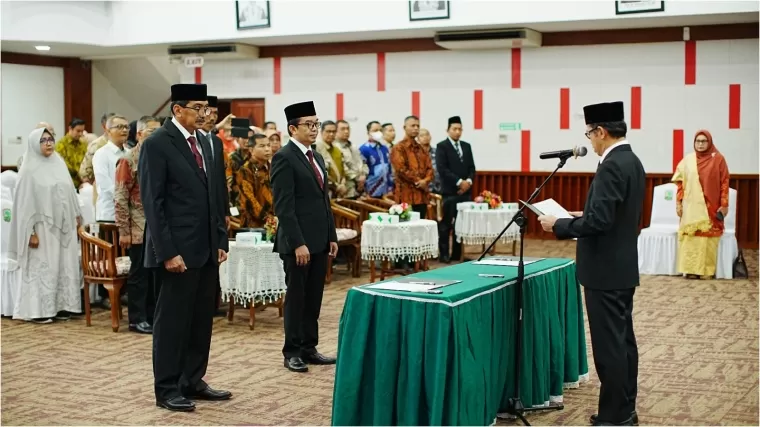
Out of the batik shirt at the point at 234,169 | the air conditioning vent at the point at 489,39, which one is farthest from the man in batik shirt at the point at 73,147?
the batik shirt at the point at 234,169

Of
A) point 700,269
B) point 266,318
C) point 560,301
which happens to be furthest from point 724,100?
point 560,301

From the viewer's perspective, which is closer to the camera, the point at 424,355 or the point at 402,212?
the point at 424,355

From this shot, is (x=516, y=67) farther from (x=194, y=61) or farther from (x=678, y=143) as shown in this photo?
(x=194, y=61)

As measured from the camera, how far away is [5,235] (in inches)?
298

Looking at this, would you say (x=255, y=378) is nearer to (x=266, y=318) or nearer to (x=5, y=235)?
(x=266, y=318)

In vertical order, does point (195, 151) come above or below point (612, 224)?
above

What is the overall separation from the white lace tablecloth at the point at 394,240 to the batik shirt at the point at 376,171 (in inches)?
91.6

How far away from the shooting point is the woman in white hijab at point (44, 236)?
718 cm

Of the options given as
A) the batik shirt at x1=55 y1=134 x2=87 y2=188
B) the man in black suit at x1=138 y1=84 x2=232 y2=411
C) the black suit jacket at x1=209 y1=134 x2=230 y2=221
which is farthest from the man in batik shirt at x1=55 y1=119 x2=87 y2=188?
the man in black suit at x1=138 y1=84 x2=232 y2=411

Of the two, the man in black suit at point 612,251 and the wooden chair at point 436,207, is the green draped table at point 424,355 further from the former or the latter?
the wooden chair at point 436,207

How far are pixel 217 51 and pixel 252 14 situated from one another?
3.63ft

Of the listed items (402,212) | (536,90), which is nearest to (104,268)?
(402,212)

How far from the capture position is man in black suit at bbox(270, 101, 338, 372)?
18.2 ft

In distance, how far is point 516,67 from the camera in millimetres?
13414
